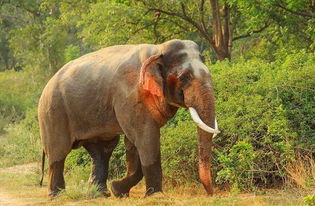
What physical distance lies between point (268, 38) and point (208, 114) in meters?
14.3

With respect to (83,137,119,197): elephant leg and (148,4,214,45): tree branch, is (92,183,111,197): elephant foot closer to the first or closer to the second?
(83,137,119,197): elephant leg

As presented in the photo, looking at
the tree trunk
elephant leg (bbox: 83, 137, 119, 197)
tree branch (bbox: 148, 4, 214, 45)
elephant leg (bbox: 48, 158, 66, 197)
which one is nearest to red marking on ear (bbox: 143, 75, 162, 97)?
elephant leg (bbox: 83, 137, 119, 197)

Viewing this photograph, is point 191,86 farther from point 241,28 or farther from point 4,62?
point 4,62

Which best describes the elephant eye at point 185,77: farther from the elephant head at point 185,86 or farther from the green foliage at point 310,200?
the green foliage at point 310,200

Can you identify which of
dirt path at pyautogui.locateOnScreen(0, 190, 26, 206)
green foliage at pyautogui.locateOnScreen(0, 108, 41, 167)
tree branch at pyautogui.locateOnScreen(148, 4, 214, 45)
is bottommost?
green foliage at pyautogui.locateOnScreen(0, 108, 41, 167)

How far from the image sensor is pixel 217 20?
2206cm

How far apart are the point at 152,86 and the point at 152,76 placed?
0.13 metres

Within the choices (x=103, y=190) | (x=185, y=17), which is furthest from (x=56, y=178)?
(x=185, y=17)

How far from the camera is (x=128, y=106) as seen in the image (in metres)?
10.1

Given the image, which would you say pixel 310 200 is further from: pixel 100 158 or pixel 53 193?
pixel 53 193

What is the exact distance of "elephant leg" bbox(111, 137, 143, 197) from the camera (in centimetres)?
1089

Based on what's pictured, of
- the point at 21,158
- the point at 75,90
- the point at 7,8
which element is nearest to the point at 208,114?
the point at 75,90

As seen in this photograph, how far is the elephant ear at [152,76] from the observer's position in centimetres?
967

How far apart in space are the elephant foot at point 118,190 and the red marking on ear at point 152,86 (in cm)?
194
